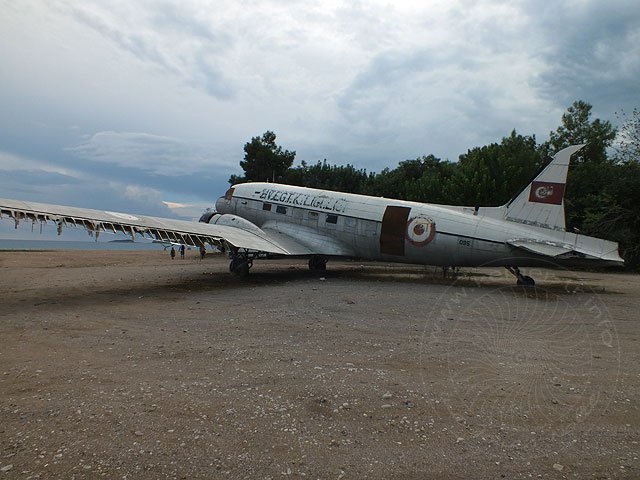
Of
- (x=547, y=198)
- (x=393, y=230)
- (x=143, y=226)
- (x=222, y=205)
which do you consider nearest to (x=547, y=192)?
(x=547, y=198)

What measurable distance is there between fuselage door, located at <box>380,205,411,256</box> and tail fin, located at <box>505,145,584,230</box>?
144 inches

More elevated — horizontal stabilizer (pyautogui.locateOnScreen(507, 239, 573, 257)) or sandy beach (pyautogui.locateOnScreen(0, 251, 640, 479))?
horizontal stabilizer (pyautogui.locateOnScreen(507, 239, 573, 257))

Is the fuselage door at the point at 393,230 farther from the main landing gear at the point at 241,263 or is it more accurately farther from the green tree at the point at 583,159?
the green tree at the point at 583,159

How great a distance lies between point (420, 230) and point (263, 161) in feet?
96.8

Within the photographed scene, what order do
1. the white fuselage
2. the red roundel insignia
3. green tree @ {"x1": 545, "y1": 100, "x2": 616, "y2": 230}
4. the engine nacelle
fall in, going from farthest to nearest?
green tree @ {"x1": 545, "y1": 100, "x2": 616, "y2": 230}
the engine nacelle
the red roundel insignia
the white fuselage

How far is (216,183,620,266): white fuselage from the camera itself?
42.5 ft

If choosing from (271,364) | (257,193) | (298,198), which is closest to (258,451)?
(271,364)

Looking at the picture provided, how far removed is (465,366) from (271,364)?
254 centimetres

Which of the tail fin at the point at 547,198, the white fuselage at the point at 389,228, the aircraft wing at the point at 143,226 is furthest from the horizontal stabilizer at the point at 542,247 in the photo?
the aircraft wing at the point at 143,226

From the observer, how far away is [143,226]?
11.9 m

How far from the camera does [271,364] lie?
520 cm

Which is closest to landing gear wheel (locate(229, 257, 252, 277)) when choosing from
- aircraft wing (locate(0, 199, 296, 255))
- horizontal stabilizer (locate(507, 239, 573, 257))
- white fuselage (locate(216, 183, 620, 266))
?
aircraft wing (locate(0, 199, 296, 255))

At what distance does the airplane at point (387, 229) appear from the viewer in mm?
11527

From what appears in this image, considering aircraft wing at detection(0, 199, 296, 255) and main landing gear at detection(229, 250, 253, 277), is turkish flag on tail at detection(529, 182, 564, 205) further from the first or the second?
main landing gear at detection(229, 250, 253, 277)
